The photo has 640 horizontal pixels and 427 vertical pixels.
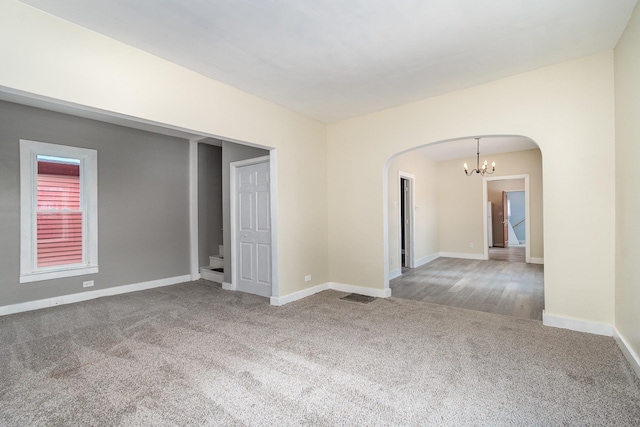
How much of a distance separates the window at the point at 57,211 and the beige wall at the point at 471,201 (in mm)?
8226

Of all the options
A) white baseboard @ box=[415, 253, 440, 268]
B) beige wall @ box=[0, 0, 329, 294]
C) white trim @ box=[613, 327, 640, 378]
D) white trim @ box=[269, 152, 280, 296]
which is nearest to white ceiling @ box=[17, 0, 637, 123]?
beige wall @ box=[0, 0, 329, 294]

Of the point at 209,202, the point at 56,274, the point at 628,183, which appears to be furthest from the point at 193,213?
the point at 628,183

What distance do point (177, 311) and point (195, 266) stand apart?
6.89 ft

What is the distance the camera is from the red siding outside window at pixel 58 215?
432cm

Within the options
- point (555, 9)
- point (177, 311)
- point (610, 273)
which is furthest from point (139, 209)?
point (610, 273)

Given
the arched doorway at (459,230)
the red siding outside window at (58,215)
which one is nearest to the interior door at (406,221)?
the arched doorway at (459,230)

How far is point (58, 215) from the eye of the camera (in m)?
4.47

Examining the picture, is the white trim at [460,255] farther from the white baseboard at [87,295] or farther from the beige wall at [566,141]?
the white baseboard at [87,295]

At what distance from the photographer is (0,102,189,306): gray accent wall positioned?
4020mm

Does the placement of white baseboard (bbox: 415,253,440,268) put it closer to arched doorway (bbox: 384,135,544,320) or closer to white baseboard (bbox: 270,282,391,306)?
arched doorway (bbox: 384,135,544,320)

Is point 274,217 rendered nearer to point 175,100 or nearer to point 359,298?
point 359,298

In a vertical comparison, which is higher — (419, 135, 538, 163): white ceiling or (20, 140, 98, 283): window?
(419, 135, 538, 163): white ceiling

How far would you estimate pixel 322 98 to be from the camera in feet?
13.2

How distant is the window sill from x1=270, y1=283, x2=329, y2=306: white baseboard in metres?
2.92
